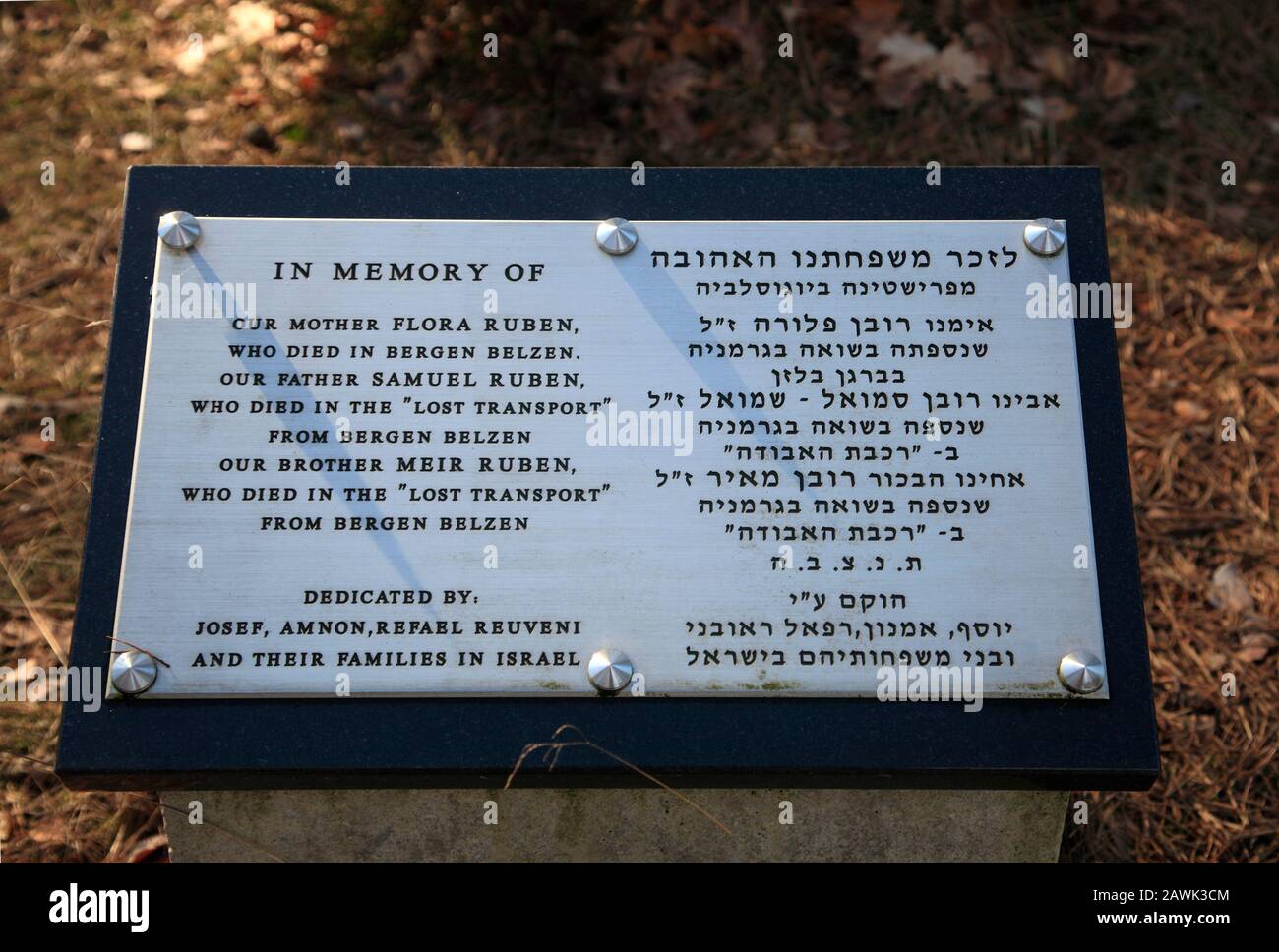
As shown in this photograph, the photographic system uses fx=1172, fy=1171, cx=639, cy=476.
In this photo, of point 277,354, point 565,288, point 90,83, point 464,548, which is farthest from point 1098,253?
point 90,83

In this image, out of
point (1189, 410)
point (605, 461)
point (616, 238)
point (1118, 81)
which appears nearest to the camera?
point (605, 461)

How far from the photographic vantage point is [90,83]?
411cm

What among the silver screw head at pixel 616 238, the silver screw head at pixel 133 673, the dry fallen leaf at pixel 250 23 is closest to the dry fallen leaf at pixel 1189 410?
the silver screw head at pixel 616 238

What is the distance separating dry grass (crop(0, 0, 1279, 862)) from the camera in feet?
10.7

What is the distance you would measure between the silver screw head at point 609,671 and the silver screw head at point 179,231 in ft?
3.68

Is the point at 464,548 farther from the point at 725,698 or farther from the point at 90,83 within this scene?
the point at 90,83

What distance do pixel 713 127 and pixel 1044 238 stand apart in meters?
1.91

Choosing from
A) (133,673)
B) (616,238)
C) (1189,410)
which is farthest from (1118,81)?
(133,673)

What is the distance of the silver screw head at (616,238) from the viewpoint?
2.26m

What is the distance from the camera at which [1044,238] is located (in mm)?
2264

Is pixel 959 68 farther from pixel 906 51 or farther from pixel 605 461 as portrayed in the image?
pixel 605 461

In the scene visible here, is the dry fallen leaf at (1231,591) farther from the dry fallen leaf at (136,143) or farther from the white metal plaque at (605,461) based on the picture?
the dry fallen leaf at (136,143)

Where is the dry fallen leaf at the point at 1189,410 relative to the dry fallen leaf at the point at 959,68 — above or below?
below

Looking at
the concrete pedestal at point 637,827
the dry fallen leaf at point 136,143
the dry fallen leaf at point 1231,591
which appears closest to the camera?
the concrete pedestal at point 637,827
